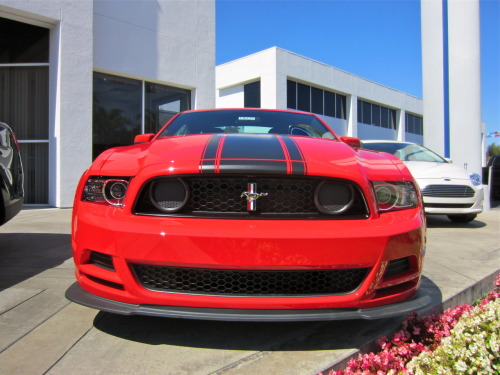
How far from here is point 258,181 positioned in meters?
1.77

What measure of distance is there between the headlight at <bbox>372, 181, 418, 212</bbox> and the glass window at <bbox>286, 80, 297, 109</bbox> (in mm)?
16529

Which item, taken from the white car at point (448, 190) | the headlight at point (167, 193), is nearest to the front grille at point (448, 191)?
the white car at point (448, 190)

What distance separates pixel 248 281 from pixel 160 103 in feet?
27.2

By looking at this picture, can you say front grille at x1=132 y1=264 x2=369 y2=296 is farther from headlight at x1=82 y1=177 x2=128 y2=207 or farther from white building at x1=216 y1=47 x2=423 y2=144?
white building at x1=216 y1=47 x2=423 y2=144

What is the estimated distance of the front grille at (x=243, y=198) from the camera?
1.75m

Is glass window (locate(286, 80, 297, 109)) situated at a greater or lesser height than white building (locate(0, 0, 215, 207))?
greater

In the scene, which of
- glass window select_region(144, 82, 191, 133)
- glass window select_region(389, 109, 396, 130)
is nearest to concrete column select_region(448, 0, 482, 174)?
glass window select_region(144, 82, 191, 133)

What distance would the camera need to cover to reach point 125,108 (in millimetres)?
8664

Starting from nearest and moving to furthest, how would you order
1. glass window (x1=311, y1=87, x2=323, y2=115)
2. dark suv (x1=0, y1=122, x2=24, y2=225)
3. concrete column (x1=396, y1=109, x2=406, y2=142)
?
1. dark suv (x1=0, y1=122, x2=24, y2=225)
2. glass window (x1=311, y1=87, x2=323, y2=115)
3. concrete column (x1=396, y1=109, x2=406, y2=142)

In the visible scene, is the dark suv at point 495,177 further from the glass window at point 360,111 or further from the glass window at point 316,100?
the glass window at point 360,111

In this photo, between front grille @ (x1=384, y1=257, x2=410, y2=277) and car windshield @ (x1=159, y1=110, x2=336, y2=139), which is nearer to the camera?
front grille @ (x1=384, y1=257, x2=410, y2=277)

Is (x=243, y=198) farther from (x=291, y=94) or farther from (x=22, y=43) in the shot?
(x=291, y=94)

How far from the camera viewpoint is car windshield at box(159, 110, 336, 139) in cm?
296

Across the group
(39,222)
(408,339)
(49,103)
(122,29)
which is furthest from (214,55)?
(408,339)
